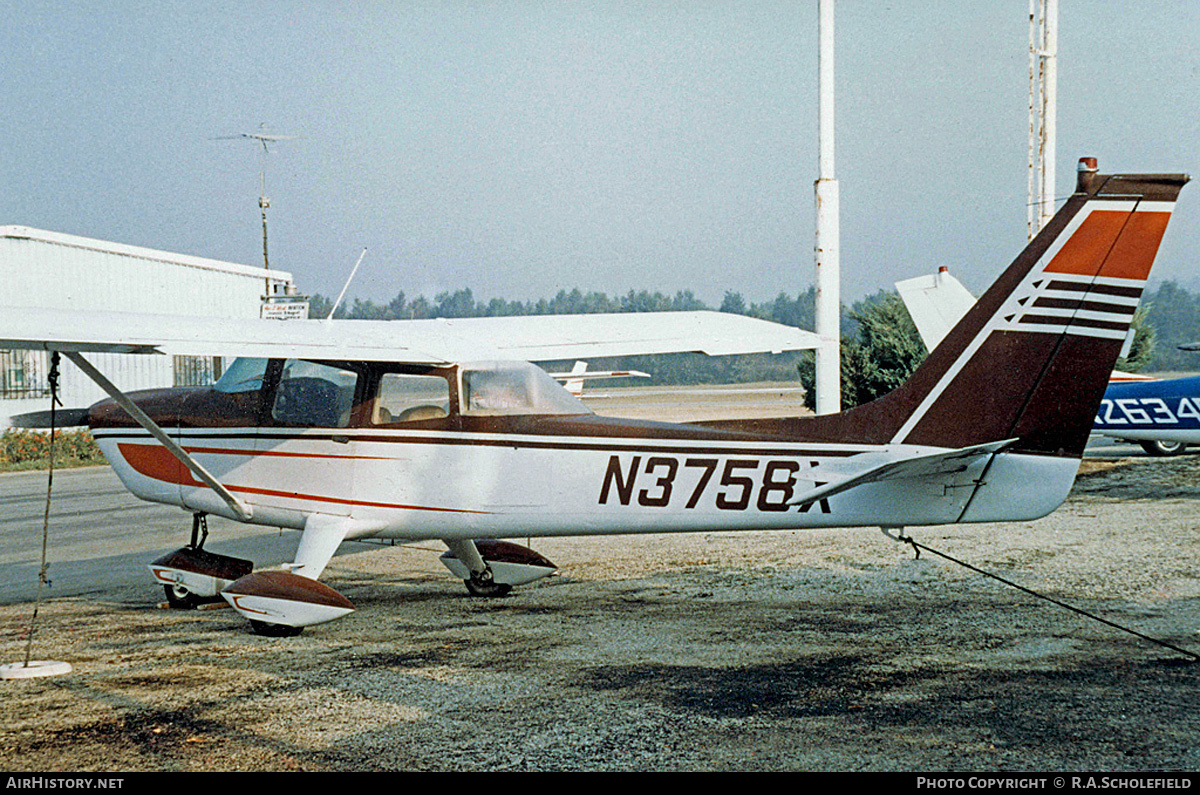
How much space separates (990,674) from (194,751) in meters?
3.99

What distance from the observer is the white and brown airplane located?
603 cm

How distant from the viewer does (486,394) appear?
7199 millimetres

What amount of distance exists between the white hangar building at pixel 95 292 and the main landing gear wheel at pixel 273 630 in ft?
72.3

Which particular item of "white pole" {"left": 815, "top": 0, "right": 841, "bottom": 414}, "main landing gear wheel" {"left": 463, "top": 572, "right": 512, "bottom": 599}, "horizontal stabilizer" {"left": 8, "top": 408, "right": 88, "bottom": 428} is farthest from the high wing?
"white pole" {"left": 815, "top": 0, "right": 841, "bottom": 414}

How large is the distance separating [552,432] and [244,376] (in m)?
2.49

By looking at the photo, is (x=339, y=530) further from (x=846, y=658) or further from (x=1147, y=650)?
(x=1147, y=650)

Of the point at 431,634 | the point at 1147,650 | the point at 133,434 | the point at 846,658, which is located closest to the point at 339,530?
the point at 431,634

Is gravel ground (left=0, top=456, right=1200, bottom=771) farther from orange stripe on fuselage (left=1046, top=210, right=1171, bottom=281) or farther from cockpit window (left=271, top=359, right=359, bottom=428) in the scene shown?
orange stripe on fuselage (left=1046, top=210, right=1171, bottom=281)

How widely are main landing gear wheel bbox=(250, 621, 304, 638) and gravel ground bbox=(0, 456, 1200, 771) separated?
0.09 metres

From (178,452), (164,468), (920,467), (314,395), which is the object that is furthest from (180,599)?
(920,467)

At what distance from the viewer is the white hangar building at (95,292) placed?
2792cm

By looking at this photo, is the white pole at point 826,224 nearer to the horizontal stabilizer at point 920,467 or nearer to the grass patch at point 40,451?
the horizontal stabilizer at point 920,467

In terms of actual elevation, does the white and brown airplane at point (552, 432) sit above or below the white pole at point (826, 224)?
below

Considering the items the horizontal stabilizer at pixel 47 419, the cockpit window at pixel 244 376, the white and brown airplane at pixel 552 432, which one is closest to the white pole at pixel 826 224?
the white and brown airplane at pixel 552 432
